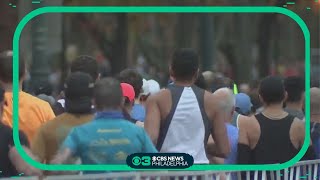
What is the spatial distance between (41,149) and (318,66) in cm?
138

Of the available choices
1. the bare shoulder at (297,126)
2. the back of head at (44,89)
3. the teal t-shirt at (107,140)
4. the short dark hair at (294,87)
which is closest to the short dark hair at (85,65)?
the back of head at (44,89)

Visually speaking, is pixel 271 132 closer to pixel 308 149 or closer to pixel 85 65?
pixel 308 149

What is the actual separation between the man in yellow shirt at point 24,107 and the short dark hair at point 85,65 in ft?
0.91

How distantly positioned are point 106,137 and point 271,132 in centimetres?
87

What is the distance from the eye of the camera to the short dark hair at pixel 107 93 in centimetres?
340

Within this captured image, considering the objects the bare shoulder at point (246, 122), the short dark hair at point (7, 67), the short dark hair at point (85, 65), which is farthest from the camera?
the bare shoulder at point (246, 122)

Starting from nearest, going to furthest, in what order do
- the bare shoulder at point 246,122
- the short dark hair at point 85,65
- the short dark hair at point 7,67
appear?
the short dark hair at point 85,65 < the short dark hair at point 7,67 < the bare shoulder at point 246,122

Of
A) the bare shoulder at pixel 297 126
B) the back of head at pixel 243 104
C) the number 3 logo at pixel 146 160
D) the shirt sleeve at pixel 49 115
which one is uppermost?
the back of head at pixel 243 104

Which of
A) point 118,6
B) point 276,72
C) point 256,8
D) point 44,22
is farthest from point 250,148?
point 44,22

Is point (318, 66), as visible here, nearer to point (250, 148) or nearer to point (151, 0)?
point (250, 148)

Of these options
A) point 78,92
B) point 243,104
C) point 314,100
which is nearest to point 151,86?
point 78,92

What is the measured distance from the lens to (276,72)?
3340mm
